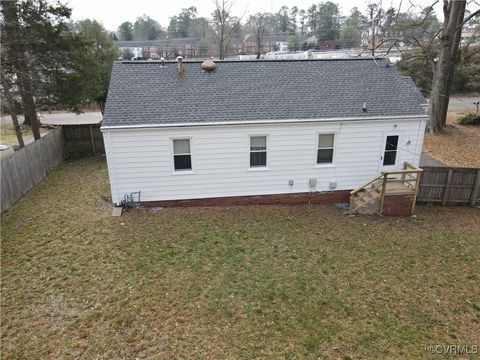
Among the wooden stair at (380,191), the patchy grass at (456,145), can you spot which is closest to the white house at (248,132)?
the wooden stair at (380,191)

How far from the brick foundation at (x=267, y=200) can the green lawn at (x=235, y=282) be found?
38 centimetres

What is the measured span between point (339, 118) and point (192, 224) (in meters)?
6.55

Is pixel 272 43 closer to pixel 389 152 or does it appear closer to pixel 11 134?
pixel 11 134

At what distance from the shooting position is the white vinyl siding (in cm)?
1219

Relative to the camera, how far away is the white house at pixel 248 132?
12.2 metres

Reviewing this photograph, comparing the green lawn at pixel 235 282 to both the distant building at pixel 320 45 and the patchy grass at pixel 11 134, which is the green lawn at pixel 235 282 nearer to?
the patchy grass at pixel 11 134

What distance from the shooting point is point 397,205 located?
12.6m

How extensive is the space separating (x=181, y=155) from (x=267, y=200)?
3752mm

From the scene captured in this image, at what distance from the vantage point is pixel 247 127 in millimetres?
12383

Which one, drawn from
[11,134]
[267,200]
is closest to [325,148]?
[267,200]

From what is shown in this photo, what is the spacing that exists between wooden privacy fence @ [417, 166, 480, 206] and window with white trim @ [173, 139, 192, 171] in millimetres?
8933

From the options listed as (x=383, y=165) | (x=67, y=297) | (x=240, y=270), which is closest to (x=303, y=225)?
(x=240, y=270)

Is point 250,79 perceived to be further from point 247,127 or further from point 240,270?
point 240,270

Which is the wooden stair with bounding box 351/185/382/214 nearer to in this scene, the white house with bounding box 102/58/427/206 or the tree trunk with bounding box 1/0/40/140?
the white house with bounding box 102/58/427/206
